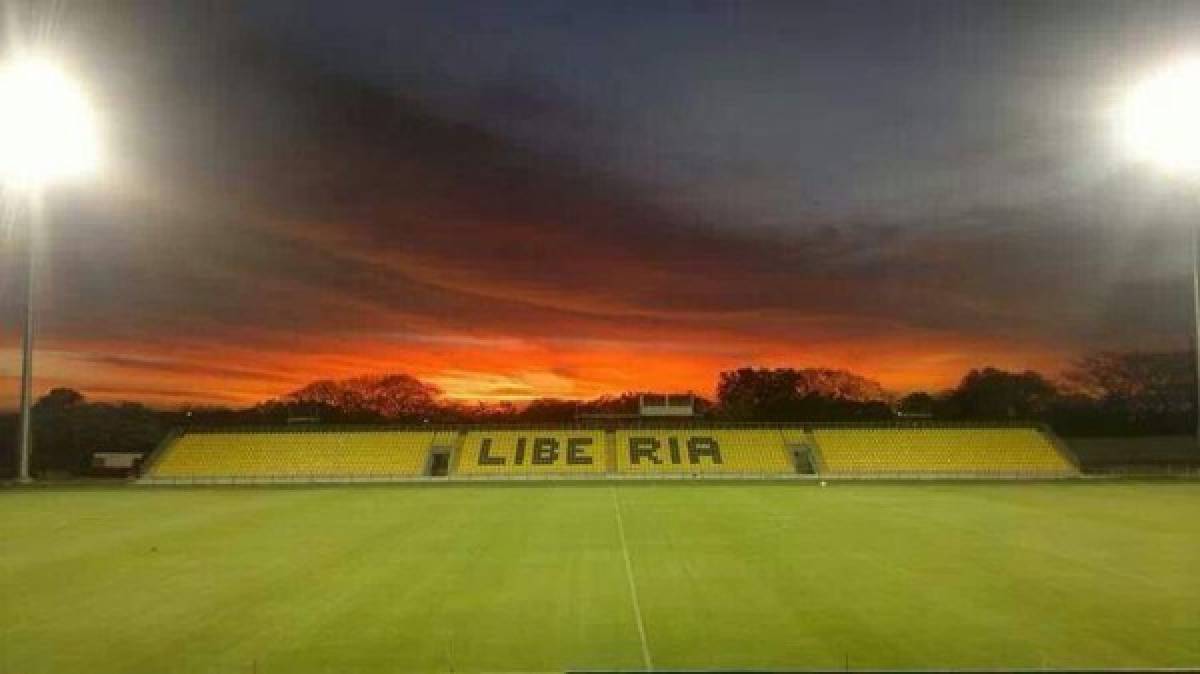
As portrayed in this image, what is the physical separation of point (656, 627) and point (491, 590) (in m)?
3.85

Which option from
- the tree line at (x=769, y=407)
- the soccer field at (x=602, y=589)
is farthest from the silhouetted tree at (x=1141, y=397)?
the soccer field at (x=602, y=589)

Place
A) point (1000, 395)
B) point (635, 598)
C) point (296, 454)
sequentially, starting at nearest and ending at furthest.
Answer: point (635, 598), point (296, 454), point (1000, 395)

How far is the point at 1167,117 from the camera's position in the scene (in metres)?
25.0

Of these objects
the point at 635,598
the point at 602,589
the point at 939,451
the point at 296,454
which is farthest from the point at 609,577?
the point at 296,454

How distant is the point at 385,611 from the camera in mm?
12977

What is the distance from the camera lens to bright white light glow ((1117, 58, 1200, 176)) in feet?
80.0

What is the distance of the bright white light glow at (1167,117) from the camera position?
24.4m

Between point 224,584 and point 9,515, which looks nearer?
point 224,584

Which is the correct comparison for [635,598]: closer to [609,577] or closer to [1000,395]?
[609,577]

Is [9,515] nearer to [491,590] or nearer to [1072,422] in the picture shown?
[491,590]

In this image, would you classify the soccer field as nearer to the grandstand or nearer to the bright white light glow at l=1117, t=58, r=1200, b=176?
the bright white light glow at l=1117, t=58, r=1200, b=176

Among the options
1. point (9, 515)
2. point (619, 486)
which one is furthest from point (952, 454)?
point (9, 515)

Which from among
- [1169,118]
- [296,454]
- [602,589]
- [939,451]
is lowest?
[602,589]

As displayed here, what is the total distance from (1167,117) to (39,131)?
36231mm
